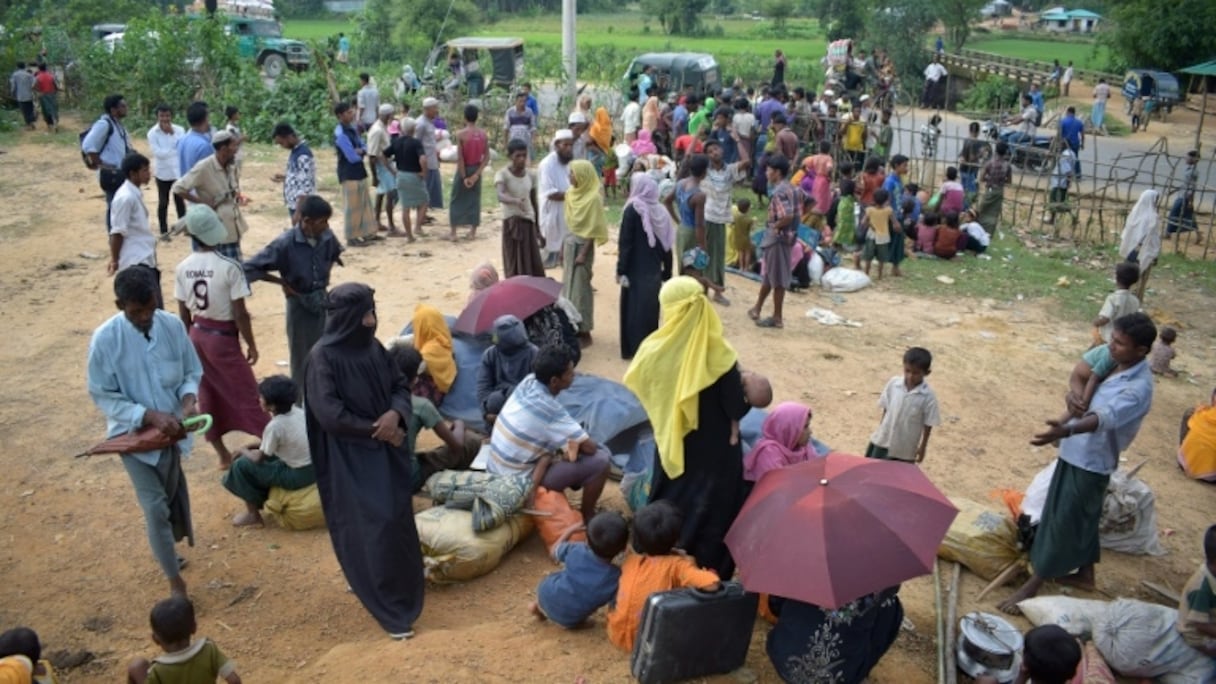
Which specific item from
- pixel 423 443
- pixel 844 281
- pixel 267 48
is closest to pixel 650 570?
pixel 423 443

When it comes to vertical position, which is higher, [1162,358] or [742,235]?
[742,235]

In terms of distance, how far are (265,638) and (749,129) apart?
11277 millimetres

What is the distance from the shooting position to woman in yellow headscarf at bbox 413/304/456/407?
20.6 feet

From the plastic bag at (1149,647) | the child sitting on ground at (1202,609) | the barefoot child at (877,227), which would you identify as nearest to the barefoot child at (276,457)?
the plastic bag at (1149,647)

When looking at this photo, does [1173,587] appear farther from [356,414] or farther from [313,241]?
[313,241]

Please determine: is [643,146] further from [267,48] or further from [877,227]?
[267,48]

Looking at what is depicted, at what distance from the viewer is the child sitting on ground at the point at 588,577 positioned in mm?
4016

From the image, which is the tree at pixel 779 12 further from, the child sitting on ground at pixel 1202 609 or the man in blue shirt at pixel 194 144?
the child sitting on ground at pixel 1202 609

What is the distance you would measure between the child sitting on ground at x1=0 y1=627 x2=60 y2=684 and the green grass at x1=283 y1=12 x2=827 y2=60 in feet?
112

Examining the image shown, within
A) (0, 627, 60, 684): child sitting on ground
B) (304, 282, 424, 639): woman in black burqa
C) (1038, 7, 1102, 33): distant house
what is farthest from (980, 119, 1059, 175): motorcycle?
(1038, 7, 1102, 33): distant house

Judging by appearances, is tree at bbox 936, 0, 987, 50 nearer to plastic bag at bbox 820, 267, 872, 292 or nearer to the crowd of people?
plastic bag at bbox 820, 267, 872, 292

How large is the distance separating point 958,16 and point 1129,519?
33.8 meters

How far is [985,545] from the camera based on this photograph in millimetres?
5051

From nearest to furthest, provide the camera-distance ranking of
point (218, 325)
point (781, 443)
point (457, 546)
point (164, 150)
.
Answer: point (781, 443), point (457, 546), point (218, 325), point (164, 150)
